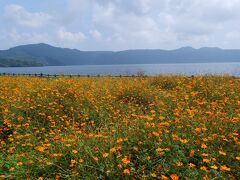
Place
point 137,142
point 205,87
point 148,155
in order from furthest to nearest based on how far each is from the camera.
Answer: point 205,87, point 137,142, point 148,155

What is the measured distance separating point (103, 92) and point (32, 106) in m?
3.64

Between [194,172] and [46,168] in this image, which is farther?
[46,168]

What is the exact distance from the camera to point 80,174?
4.77m

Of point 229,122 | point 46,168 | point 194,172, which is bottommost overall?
point 46,168

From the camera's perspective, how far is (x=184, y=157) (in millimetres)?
4652

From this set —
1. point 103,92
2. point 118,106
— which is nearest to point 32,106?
point 118,106

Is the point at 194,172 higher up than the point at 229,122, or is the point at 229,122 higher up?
the point at 229,122

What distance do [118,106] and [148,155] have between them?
17.6 feet

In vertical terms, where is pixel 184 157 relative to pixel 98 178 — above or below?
above

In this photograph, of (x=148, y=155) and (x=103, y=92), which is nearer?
(x=148, y=155)

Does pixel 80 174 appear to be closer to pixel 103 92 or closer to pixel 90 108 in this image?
pixel 90 108

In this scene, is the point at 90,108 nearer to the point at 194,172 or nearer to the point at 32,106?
the point at 32,106

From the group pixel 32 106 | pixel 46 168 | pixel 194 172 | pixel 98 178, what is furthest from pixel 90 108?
pixel 194 172

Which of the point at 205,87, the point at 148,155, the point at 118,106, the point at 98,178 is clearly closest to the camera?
the point at 98,178
